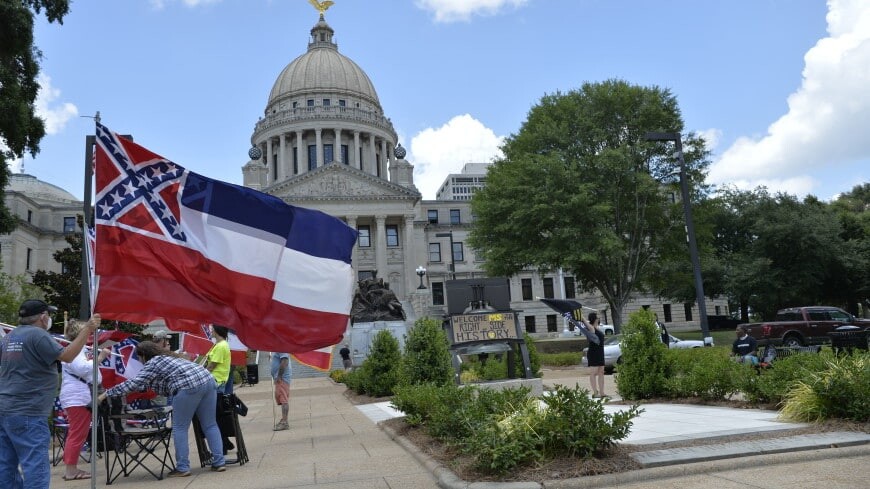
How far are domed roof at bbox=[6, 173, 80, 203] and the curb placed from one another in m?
89.0

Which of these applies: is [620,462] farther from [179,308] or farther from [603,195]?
[603,195]

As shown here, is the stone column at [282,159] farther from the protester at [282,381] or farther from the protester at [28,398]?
the protester at [28,398]

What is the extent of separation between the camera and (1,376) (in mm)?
5758

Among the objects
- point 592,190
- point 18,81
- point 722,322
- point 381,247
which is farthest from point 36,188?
point 722,322

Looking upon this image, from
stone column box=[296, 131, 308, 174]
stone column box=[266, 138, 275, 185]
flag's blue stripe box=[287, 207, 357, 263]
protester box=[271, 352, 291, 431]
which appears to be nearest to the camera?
flag's blue stripe box=[287, 207, 357, 263]

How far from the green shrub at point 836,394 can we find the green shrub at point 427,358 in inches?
246

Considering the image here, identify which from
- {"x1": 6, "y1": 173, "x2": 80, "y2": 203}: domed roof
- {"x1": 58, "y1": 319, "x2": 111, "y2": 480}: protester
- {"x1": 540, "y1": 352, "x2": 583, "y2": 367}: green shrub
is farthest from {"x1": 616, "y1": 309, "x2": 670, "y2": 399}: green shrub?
{"x1": 6, "y1": 173, "x2": 80, "y2": 203}: domed roof

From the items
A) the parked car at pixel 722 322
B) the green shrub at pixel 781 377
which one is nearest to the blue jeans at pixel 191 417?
the green shrub at pixel 781 377

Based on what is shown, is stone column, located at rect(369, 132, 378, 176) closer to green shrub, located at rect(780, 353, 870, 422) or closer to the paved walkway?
the paved walkway

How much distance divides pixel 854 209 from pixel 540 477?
71.7 meters

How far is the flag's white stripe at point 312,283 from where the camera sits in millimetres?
7809

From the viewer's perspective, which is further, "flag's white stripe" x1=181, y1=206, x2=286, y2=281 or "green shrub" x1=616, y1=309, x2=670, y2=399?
"green shrub" x1=616, y1=309, x2=670, y2=399

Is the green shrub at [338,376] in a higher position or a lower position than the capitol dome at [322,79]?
lower

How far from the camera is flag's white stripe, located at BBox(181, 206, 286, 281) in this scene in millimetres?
7297
